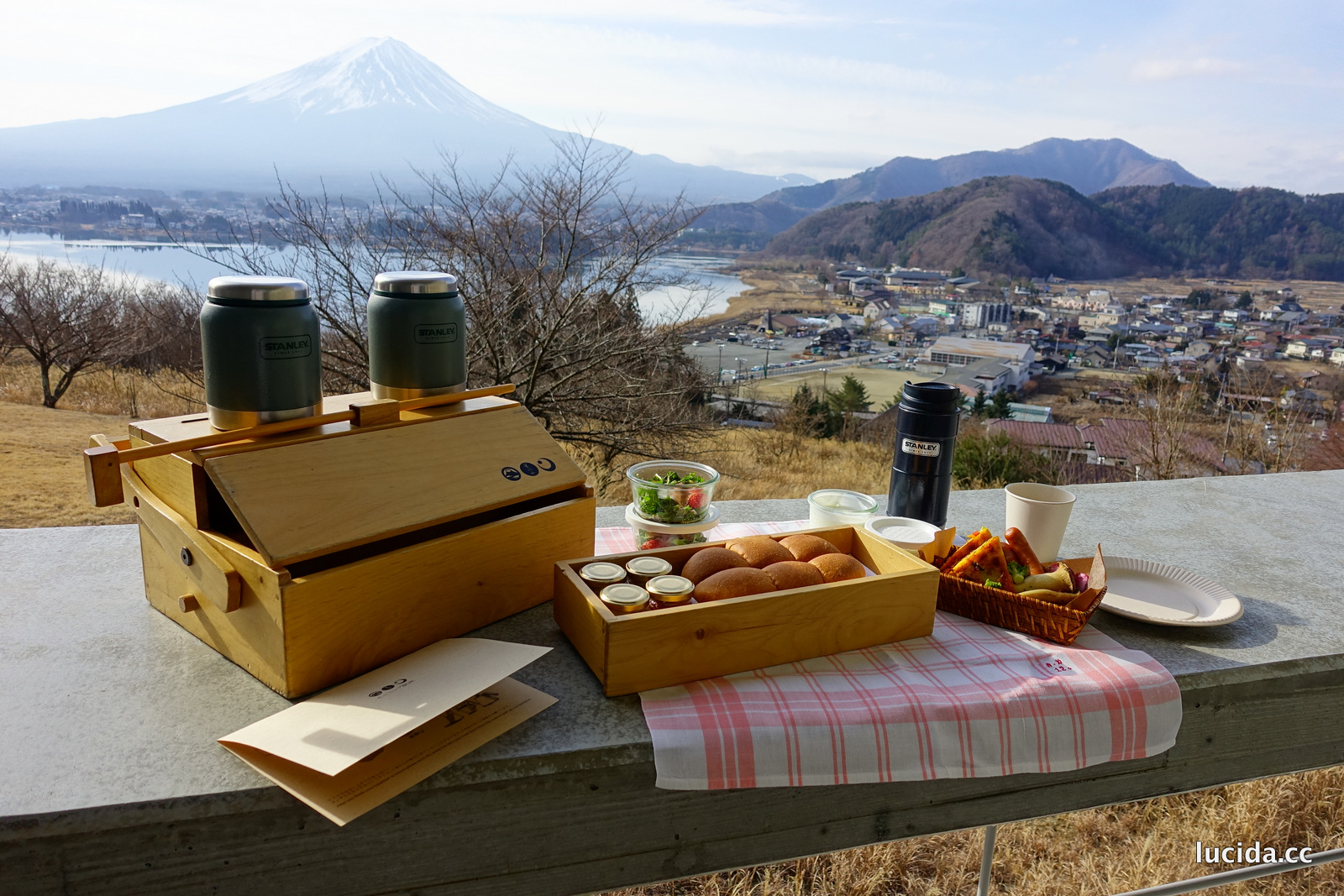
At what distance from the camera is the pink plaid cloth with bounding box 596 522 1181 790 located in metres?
0.98

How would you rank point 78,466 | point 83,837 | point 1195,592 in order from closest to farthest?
1. point 83,837
2. point 1195,592
3. point 78,466

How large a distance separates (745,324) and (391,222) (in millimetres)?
8162

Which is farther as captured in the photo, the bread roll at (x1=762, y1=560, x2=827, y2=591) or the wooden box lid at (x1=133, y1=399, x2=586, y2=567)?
the bread roll at (x1=762, y1=560, x2=827, y2=591)

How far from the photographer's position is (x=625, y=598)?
3.51 feet

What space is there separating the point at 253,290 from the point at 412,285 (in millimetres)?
251

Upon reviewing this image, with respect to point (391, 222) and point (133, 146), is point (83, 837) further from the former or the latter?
point (133, 146)

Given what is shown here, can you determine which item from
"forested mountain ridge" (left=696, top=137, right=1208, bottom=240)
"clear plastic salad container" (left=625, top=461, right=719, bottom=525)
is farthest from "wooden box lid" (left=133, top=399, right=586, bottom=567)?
"forested mountain ridge" (left=696, top=137, right=1208, bottom=240)

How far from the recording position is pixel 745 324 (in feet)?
43.2

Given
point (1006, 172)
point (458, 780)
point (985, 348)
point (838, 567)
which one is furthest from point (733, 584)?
point (1006, 172)

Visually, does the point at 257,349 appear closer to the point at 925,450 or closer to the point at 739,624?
the point at 739,624

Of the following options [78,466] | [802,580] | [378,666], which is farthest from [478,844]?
[78,466]

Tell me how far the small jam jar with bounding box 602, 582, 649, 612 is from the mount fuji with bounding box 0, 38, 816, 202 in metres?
5.17

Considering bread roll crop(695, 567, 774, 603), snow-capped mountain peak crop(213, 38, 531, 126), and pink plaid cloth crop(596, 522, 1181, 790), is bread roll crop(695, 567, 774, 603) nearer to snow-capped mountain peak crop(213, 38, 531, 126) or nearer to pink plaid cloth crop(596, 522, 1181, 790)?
pink plaid cloth crop(596, 522, 1181, 790)

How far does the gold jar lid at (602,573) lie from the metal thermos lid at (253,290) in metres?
0.53
